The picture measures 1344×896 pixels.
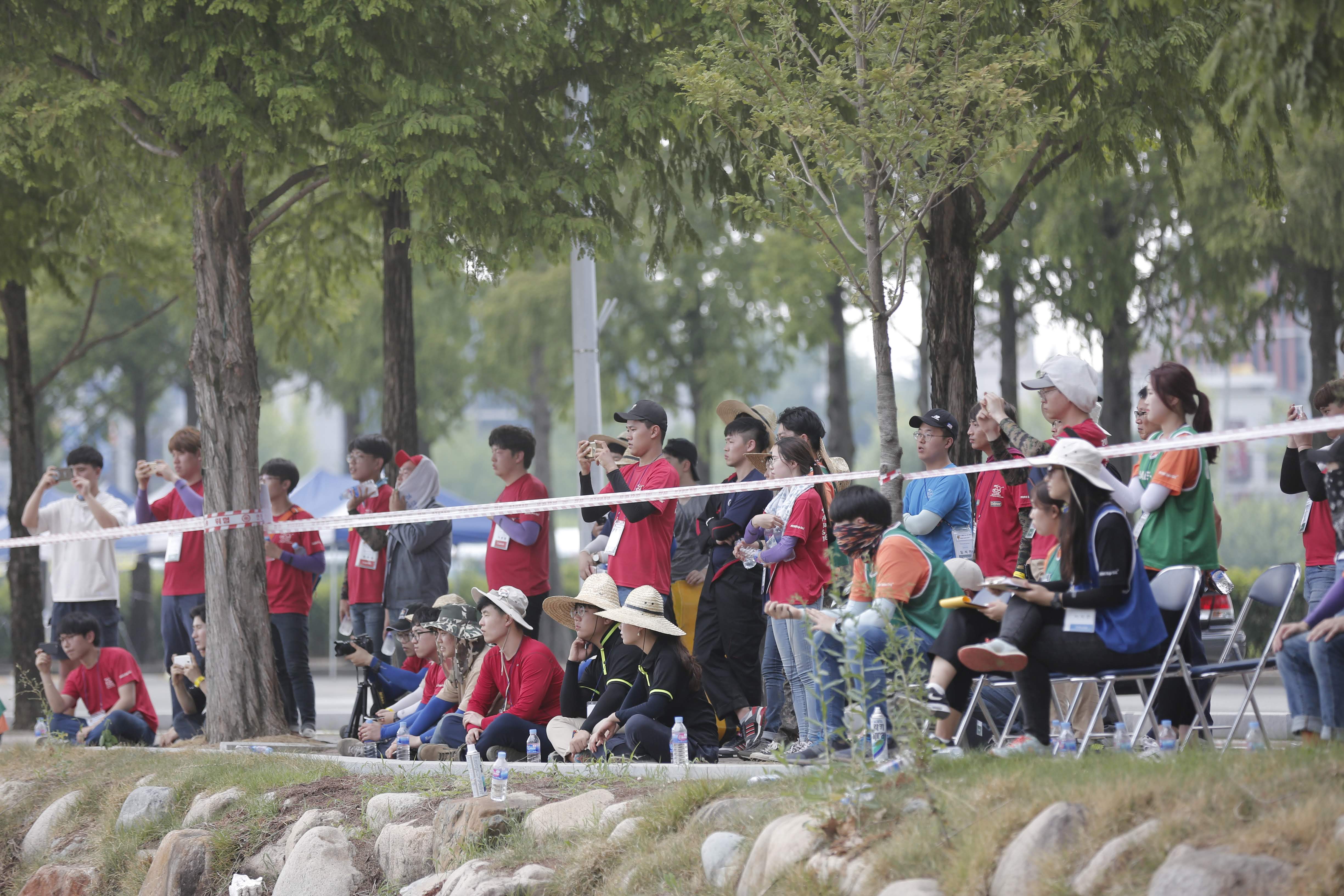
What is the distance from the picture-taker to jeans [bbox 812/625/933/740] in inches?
208

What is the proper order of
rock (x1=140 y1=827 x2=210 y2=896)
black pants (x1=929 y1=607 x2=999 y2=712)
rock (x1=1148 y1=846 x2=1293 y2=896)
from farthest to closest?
rock (x1=140 y1=827 x2=210 y2=896) → black pants (x1=929 y1=607 x2=999 y2=712) → rock (x1=1148 y1=846 x2=1293 y2=896)

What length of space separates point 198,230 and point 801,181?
169 inches

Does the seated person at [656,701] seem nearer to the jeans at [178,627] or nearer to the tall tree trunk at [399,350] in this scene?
the jeans at [178,627]

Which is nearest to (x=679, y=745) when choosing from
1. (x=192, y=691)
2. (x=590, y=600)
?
(x=590, y=600)

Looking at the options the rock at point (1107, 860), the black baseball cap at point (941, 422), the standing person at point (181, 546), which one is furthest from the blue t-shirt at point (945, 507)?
the standing person at point (181, 546)

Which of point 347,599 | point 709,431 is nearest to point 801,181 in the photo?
point 347,599

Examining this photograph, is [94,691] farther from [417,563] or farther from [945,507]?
[945,507]

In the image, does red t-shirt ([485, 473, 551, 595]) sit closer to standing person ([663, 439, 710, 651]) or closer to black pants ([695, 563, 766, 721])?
standing person ([663, 439, 710, 651])

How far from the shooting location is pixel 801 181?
26.4 feet

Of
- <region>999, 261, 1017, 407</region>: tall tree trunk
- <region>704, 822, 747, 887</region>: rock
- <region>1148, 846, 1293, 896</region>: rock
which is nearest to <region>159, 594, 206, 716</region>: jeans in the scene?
<region>704, 822, 747, 887</region>: rock

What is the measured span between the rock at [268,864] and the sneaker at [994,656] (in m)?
3.77

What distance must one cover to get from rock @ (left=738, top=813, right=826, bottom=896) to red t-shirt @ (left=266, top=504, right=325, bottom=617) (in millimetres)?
5608

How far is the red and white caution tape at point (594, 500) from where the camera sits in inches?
243

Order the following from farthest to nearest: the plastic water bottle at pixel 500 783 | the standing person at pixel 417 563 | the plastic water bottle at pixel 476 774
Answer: the standing person at pixel 417 563, the plastic water bottle at pixel 476 774, the plastic water bottle at pixel 500 783
